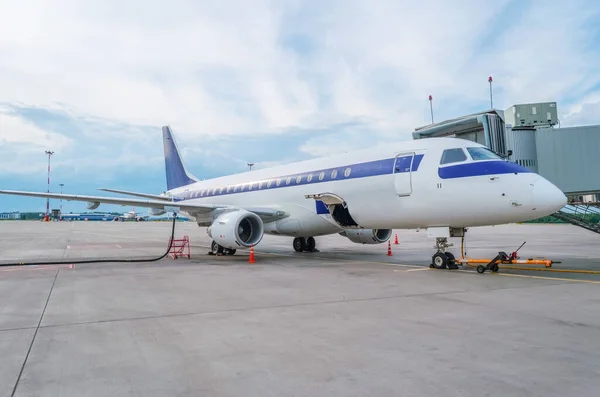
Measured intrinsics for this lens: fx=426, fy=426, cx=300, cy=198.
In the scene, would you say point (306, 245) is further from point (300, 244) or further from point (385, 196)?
point (385, 196)

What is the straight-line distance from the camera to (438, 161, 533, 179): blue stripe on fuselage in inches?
376

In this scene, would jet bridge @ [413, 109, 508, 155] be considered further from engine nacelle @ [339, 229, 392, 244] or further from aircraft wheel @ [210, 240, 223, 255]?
aircraft wheel @ [210, 240, 223, 255]

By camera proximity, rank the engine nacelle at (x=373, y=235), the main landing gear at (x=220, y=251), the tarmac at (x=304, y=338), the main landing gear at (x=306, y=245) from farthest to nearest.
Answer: the main landing gear at (x=306, y=245) → the main landing gear at (x=220, y=251) → the engine nacelle at (x=373, y=235) → the tarmac at (x=304, y=338)

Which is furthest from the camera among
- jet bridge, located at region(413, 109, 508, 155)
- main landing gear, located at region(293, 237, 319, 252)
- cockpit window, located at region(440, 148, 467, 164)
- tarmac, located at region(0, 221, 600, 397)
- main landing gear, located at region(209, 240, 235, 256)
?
main landing gear, located at region(293, 237, 319, 252)

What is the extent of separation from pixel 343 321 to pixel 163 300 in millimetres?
3271

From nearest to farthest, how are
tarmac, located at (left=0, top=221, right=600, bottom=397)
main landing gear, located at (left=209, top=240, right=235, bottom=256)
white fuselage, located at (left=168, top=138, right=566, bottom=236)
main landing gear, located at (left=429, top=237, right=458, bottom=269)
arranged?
1. tarmac, located at (left=0, top=221, right=600, bottom=397)
2. white fuselage, located at (left=168, top=138, right=566, bottom=236)
3. main landing gear, located at (left=429, top=237, right=458, bottom=269)
4. main landing gear, located at (left=209, top=240, right=235, bottom=256)

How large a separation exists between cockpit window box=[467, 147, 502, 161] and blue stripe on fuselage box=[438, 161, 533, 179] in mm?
238

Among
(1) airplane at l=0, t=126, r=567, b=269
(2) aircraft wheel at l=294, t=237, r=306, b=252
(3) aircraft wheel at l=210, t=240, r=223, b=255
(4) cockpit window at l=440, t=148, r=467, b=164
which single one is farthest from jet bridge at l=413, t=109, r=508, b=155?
(3) aircraft wheel at l=210, t=240, r=223, b=255

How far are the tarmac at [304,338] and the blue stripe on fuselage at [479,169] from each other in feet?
7.97

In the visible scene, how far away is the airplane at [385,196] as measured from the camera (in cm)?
948

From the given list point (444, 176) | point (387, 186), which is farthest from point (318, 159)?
point (444, 176)

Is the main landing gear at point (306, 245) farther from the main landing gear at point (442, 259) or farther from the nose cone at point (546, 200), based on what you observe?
the nose cone at point (546, 200)

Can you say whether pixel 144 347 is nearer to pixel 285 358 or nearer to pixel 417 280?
pixel 285 358

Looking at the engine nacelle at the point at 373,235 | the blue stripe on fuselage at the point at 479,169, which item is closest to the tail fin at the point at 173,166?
the engine nacelle at the point at 373,235
